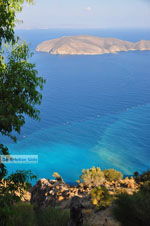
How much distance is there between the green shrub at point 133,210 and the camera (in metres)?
12.5

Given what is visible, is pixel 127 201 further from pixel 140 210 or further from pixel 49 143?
pixel 49 143

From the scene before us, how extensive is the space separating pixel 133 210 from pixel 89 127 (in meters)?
54.1

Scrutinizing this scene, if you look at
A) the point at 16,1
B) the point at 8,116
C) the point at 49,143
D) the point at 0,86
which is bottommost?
the point at 8,116

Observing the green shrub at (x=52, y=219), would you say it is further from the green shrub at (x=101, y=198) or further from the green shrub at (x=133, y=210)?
the green shrub at (x=101, y=198)

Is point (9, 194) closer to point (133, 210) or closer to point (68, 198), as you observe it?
point (133, 210)

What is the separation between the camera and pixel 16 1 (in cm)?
904

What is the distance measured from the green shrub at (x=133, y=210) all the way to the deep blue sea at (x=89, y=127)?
1186 inches

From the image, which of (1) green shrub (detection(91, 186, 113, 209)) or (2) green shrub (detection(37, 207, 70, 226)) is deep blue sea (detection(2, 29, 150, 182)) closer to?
(1) green shrub (detection(91, 186, 113, 209))

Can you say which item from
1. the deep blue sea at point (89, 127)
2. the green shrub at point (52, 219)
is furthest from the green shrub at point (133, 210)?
the deep blue sea at point (89, 127)

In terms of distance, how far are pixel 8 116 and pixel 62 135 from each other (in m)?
53.4

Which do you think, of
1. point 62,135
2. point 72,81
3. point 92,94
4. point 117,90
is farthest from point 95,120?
point 72,81

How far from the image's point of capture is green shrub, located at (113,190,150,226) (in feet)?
41.1

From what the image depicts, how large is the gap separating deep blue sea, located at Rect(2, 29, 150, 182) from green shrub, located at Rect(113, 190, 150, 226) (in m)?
30.1

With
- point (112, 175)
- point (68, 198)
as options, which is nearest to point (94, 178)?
point (112, 175)
